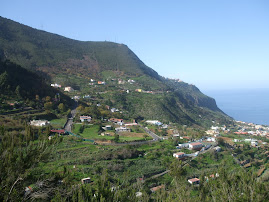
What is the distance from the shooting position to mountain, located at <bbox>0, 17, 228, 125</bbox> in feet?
152

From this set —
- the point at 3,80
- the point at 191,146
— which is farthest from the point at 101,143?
the point at 3,80

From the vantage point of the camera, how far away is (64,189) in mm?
7000

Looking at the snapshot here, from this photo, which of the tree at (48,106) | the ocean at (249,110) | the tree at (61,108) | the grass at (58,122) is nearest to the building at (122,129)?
the grass at (58,122)

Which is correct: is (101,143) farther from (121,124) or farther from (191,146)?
(191,146)

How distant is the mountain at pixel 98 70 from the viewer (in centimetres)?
4627

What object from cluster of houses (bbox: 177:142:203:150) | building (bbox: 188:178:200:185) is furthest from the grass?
building (bbox: 188:178:200:185)

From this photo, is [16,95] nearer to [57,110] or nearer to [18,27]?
[57,110]

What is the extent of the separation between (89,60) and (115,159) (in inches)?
2516

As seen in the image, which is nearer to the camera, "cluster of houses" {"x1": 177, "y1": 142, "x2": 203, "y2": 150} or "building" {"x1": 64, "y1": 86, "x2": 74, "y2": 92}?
"cluster of houses" {"x1": 177, "y1": 142, "x2": 203, "y2": 150}

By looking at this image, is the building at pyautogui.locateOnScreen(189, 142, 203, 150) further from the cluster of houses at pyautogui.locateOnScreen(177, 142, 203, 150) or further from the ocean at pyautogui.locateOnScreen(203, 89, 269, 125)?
the ocean at pyautogui.locateOnScreen(203, 89, 269, 125)

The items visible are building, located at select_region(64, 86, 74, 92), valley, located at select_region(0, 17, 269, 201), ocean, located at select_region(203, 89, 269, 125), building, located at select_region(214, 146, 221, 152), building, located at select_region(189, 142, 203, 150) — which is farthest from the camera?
ocean, located at select_region(203, 89, 269, 125)

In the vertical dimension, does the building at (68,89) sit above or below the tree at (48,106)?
above

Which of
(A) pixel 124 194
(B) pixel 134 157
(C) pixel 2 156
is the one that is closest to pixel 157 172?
(B) pixel 134 157

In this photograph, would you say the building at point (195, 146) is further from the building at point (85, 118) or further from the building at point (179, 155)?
the building at point (85, 118)
